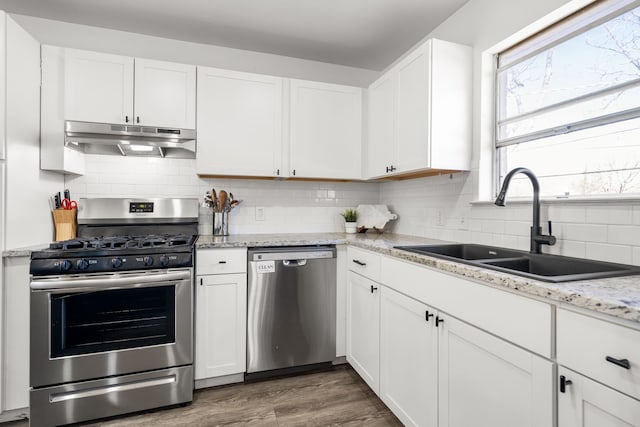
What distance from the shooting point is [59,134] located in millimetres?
2109

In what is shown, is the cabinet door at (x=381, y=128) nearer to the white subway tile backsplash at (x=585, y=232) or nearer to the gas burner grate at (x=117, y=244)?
the white subway tile backsplash at (x=585, y=232)

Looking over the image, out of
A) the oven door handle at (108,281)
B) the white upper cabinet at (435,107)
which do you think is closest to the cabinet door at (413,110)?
the white upper cabinet at (435,107)

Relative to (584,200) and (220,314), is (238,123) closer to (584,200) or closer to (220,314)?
(220,314)

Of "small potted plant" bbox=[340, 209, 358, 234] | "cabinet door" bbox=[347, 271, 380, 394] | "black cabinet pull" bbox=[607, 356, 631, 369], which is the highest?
"small potted plant" bbox=[340, 209, 358, 234]

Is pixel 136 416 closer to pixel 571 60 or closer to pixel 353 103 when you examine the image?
pixel 353 103

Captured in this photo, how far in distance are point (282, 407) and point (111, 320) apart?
1.13 m

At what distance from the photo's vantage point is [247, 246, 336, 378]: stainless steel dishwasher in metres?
2.20

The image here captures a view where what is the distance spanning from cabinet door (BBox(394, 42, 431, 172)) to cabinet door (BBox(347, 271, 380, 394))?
85 cm

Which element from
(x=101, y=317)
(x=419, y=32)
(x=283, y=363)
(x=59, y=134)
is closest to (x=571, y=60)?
(x=419, y=32)

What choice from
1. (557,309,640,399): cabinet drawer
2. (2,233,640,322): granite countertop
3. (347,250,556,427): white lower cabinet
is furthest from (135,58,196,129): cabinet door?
(557,309,640,399): cabinet drawer

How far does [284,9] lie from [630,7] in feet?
6.10

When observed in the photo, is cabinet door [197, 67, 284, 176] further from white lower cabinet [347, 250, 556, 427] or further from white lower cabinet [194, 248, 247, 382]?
white lower cabinet [347, 250, 556, 427]

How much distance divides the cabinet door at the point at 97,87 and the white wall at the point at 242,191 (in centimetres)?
40

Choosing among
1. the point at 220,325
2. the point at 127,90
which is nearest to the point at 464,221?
the point at 220,325
